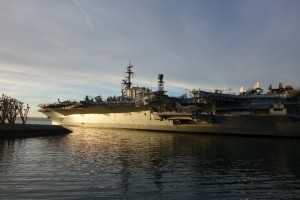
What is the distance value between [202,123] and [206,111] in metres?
2.82

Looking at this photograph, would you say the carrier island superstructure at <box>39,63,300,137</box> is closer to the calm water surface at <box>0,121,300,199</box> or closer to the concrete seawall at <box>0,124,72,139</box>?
the concrete seawall at <box>0,124,72,139</box>

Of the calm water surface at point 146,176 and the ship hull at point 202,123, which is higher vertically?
the ship hull at point 202,123

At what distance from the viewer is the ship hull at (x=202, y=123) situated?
40916 millimetres

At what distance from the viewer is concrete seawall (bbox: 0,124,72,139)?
38.0 meters

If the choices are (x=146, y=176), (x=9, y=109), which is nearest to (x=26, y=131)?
(x=9, y=109)

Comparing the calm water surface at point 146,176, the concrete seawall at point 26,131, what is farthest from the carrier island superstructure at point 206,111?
the calm water surface at point 146,176

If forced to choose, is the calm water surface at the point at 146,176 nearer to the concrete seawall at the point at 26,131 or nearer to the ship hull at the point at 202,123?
the concrete seawall at the point at 26,131

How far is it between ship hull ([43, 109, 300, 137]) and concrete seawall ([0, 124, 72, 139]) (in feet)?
40.7

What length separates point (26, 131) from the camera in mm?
41344

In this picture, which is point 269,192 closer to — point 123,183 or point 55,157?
point 123,183

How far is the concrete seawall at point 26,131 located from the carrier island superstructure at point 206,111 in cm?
1229

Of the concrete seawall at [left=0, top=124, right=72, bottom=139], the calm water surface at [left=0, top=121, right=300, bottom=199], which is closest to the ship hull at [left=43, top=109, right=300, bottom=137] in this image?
the concrete seawall at [left=0, top=124, right=72, bottom=139]

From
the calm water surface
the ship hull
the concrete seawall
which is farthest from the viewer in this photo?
the ship hull

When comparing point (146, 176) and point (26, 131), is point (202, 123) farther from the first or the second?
point (146, 176)
